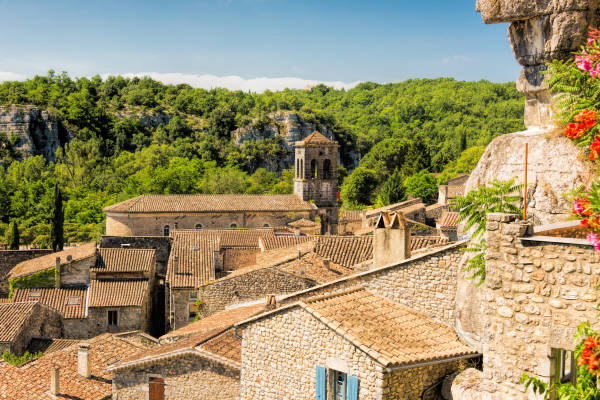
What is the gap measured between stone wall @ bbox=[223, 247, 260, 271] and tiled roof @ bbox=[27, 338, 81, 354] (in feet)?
28.1

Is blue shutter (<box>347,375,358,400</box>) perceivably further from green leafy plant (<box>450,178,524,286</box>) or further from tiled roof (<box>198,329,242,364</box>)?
tiled roof (<box>198,329,242,364</box>)

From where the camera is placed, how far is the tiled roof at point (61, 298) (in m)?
27.4

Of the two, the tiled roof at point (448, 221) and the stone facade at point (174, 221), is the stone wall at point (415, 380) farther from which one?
the stone facade at point (174, 221)

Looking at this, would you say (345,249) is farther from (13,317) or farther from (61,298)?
(61,298)

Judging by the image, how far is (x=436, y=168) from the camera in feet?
277

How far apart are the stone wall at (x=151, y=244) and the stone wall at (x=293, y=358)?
2625 centimetres

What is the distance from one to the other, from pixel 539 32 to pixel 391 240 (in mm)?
5109

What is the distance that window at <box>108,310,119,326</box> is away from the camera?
1079 inches

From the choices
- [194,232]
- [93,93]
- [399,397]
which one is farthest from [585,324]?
[93,93]

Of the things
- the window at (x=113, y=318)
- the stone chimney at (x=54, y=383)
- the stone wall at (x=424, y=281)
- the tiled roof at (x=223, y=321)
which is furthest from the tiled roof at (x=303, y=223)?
the stone wall at (x=424, y=281)

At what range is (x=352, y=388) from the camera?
8406 millimetres

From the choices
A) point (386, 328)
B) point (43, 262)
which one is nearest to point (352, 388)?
point (386, 328)

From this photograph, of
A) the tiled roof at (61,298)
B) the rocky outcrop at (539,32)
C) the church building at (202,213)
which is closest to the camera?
the rocky outcrop at (539,32)

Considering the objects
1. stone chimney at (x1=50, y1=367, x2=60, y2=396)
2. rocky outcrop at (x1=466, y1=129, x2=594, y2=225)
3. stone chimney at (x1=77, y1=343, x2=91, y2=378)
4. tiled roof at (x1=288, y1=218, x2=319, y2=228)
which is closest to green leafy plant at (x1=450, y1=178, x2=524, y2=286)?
rocky outcrop at (x1=466, y1=129, x2=594, y2=225)
